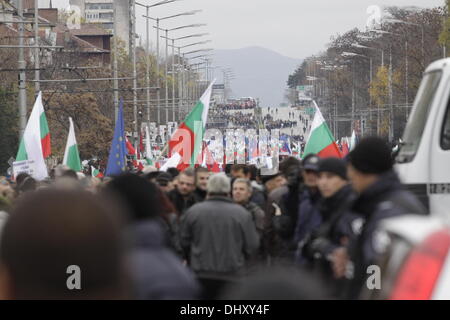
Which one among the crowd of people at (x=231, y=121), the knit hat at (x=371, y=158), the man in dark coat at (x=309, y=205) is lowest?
the crowd of people at (x=231, y=121)

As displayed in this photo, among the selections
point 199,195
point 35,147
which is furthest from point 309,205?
point 35,147

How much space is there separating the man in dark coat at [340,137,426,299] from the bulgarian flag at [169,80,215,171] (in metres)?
14.9

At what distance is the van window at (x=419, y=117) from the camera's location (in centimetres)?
1313

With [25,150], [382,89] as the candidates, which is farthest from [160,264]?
[382,89]

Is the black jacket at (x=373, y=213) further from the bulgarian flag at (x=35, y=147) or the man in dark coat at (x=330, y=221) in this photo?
the bulgarian flag at (x=35, y=147)

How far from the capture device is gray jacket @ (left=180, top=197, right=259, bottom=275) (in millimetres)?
11109

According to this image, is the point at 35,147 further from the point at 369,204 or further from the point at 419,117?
the point at 369,204

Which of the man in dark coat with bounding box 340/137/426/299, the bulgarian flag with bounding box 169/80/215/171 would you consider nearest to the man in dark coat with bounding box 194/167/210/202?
the man in dark coat with bounding box 340/137/426/299

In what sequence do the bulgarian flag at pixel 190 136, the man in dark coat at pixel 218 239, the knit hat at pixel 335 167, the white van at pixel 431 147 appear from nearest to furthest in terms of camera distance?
1. the knit hat at pixel 335 167
2. the man in dark coat at pixel 218 239
3. the white van at pixel 431 147
4. the bulgarian flag at pixel 190 136

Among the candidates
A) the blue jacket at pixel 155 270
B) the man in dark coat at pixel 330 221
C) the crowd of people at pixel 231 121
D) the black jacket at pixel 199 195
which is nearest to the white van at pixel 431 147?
the black jacket at pixel 199 195

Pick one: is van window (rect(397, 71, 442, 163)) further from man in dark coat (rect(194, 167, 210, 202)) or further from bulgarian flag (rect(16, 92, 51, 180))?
bulgarian flag (rect(16, 92, 51, 180))

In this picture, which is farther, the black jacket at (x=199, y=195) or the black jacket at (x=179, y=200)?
the black jacket at (x=179, y=200)
